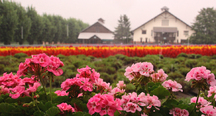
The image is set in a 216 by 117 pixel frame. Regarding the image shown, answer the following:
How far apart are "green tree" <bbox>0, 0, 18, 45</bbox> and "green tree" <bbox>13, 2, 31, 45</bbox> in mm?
100

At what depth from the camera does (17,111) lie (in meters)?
0.58

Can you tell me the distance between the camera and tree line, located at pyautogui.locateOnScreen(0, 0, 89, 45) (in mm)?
3080

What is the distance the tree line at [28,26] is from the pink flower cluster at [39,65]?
295cm

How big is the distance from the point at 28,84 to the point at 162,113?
58 cm

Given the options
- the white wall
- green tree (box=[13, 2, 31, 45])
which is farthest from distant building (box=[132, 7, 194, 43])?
green tree (box=[13, 2, 31, 45])

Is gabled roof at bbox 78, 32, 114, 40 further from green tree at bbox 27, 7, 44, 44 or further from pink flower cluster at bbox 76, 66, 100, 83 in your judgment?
pink flower cluster at bbox 76, 66, 100, 83

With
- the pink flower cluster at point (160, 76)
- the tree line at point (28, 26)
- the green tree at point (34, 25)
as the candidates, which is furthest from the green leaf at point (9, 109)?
the green tree at point (34, 25)

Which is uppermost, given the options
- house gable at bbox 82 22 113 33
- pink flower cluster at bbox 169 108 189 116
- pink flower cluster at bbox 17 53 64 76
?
house gable at bbox 82 22 113 33

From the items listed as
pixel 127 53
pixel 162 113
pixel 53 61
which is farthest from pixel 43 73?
pixel 127 53

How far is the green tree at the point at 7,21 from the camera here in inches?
119

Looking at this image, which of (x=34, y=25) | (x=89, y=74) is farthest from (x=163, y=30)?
(x=89, y=74)

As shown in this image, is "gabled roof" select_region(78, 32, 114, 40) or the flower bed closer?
the flower bed

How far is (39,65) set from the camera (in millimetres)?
641

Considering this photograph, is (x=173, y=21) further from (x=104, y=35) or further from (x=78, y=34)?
(x=78, y=34)
